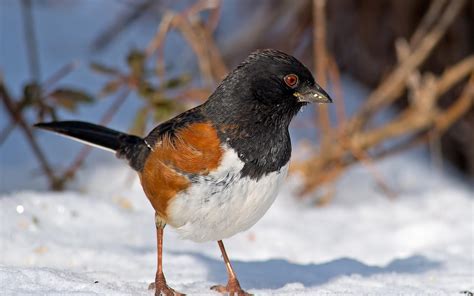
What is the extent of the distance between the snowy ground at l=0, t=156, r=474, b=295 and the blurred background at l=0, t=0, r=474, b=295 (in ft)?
0.05

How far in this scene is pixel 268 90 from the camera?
3.39 meters

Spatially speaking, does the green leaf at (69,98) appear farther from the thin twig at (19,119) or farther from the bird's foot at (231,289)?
the bird's foot at (231,289)

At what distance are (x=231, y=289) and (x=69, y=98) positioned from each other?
173cm

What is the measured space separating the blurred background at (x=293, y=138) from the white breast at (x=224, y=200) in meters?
0.37

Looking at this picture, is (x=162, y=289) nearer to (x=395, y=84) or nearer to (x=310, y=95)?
(x=310, y=95)

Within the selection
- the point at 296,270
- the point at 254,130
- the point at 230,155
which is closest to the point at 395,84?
the point at 296,270

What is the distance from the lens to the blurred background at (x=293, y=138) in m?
4.26

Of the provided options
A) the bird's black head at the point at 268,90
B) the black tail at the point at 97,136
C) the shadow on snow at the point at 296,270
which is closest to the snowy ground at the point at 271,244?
the shadow on snow at the point at 296,270

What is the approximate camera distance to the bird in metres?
3.22

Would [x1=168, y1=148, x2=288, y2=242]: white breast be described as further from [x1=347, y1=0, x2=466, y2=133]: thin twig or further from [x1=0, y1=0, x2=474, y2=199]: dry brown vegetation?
[x1=347, y1=0, x2=466, y2=133]: thin twig

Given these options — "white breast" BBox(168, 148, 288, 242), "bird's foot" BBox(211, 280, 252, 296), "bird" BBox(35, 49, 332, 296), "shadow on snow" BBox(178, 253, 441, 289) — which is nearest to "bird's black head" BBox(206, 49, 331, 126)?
"bird" BBox(35, 49, 332, 296)

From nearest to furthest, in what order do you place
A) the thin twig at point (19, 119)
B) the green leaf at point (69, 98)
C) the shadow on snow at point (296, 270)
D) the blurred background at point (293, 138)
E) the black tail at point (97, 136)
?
the shadow on snow at point (296, 270) → the black tail at point (97, 136) → the blurred background at point (293, 138) → the green leaf at point (69, 98) → the thin twig at point (19, 119)

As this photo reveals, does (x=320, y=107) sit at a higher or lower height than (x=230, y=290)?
higher

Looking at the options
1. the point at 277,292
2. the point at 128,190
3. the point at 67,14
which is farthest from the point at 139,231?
the point at 67,14
